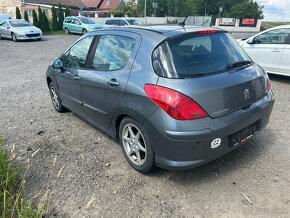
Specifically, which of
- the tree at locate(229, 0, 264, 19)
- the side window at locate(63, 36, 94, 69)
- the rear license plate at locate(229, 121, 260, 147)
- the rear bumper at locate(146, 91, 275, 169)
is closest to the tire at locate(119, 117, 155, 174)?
the rear bumper at locate(146, 91, 275, 169)

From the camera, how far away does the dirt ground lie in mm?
2459

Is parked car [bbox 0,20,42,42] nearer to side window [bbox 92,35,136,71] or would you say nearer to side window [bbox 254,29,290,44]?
side window [bbox 254,29,290,44]

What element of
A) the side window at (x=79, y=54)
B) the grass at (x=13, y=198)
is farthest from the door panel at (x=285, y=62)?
the grass at (x=13, y=198)

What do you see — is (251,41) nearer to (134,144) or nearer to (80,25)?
(134,144)

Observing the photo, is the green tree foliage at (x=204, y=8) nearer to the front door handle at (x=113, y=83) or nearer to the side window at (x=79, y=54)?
the side window at (x=79, y=54)

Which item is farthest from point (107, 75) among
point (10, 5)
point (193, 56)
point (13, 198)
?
point (10, 5)

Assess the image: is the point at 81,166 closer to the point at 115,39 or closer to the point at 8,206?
the point at 8,206

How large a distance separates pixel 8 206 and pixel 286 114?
478 centimetres

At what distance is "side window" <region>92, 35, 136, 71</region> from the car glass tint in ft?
1.04

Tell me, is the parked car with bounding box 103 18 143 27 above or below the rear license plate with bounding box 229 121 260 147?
above

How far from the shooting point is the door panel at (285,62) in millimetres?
6549

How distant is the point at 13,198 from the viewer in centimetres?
250

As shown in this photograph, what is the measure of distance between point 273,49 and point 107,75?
18.7 feet

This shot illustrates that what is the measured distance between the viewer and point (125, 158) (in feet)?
10.8
